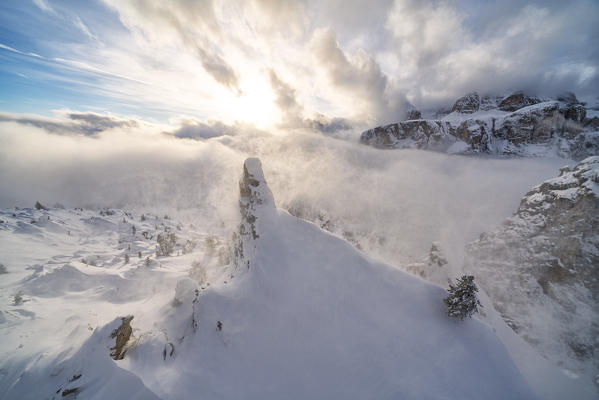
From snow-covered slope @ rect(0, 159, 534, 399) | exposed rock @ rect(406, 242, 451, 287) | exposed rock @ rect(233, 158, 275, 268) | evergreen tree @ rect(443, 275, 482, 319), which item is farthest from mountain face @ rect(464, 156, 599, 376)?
exposed rock @ rect(233, 158, 275, 268)

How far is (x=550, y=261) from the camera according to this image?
1743 inches

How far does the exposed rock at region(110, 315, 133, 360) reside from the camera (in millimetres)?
17391

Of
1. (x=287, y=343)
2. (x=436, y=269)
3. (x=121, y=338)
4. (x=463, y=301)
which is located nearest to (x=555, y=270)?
(x=436, y=269)

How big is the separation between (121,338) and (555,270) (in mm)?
75155

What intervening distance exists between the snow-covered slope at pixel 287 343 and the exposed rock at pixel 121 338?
538mm

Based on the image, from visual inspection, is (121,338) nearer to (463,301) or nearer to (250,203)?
(250,203)

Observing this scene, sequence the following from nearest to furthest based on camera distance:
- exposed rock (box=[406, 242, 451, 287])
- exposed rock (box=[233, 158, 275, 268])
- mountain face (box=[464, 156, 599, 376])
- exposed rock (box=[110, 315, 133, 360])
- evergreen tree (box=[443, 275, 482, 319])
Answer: exposed rock (box=[110, 315, 133, 360]), evergreen tree (box=[443, 275, 482, 319]), exposed rock (box=[233, 158, 275, 268]), mountain face (box=[464, 156, 599, 376]), exposed rock (box=[406, 242, 451, 287])

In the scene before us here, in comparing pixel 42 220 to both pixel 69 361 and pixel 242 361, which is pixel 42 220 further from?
pixel 242 361

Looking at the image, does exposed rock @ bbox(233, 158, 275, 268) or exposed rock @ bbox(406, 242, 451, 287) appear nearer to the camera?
exposed rock @ bbox(233, 158, 275, 268)

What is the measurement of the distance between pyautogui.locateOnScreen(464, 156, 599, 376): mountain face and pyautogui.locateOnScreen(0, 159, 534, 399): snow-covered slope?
1532 inches

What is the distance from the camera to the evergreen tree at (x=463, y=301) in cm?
1844

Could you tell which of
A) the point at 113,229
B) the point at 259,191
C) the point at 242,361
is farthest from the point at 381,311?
the point at 113,229

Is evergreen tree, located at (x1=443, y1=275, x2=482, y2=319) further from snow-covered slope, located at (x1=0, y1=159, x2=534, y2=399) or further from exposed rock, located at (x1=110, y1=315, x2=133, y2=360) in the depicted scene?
exposed rock, located at (x1=110, y1=315, x2=133, y2=360)

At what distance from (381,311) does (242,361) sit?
13556mm
